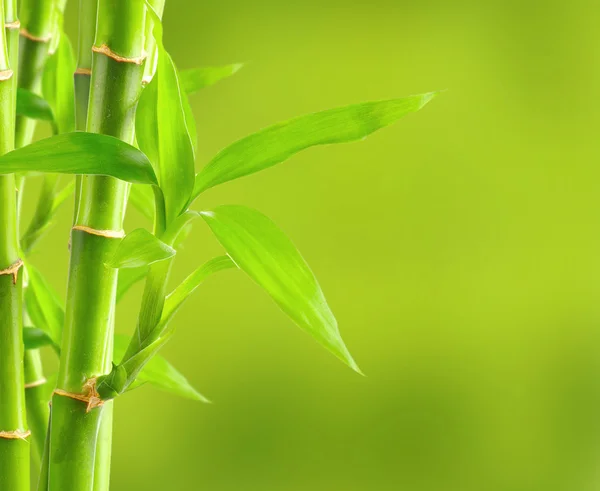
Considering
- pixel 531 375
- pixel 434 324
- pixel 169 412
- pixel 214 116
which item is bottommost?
pixel 169 412

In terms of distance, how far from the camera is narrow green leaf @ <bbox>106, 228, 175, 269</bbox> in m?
0.37

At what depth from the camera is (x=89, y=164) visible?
0.38 m

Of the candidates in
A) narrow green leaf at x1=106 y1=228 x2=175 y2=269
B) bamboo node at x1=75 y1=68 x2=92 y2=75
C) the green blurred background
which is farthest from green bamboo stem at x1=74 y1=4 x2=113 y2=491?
the green blurred background

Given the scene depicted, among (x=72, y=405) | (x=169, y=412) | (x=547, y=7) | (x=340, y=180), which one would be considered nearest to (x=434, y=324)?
(x=340, y=180)

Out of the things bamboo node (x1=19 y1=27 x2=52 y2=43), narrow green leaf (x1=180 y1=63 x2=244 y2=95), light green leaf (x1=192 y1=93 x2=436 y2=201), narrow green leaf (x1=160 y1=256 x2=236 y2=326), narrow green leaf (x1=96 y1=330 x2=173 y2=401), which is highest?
bamboo node (x1=19 y1=27 x2=52 y2=43)

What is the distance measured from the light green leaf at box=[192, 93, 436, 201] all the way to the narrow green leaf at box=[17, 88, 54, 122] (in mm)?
239

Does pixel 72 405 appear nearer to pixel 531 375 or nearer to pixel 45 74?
pixel 45 74

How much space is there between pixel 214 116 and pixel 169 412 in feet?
2.22

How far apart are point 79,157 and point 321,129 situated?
126mm

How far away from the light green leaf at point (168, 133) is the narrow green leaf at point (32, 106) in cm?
20

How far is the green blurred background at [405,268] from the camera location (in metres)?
1.64

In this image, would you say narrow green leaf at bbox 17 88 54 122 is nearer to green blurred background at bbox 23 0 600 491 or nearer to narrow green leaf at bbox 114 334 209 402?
narrow green leaf at bbox 114 334 209 402

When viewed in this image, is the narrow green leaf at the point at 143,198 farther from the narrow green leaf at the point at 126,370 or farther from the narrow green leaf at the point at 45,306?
the narrow green leaf at the point at 126,370

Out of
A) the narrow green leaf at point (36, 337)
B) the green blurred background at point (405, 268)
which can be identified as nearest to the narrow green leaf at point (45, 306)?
the narrow green leaf at point (36, 337)
